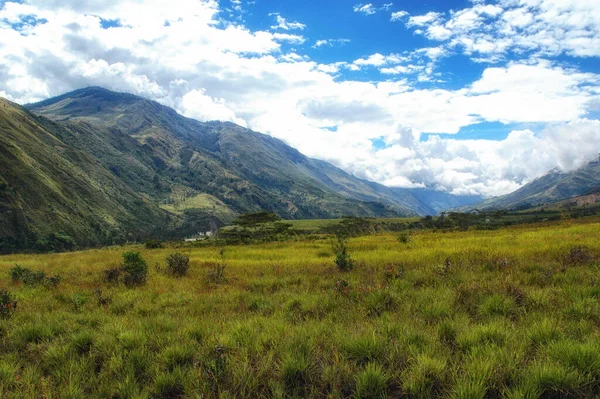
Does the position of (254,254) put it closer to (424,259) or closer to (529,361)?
(424,259)

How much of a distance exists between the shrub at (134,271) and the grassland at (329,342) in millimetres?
3397

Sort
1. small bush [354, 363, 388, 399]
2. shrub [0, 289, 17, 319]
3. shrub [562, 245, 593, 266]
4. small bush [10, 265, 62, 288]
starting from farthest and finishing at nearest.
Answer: small bush [10, 265, 62, 288] < shrub [562, 245, 593, 266] < shrub [0, 289, 17, 319] < small bush [354, 363, 388, 399]

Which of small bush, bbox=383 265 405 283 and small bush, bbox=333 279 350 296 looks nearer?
small bush, bbox=333 279 350 296

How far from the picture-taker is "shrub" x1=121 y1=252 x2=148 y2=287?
48.7ft

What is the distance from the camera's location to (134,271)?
51.1 feet

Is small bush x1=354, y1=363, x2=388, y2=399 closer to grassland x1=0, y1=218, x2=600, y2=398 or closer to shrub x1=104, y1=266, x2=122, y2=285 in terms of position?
grassland x1=0, y1=218, x2=600, y2=398

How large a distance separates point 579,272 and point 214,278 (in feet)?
44.0

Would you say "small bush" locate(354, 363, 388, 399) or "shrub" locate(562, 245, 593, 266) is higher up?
"shrub" locate(562, 245, 593, 266)

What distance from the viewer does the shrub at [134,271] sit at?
14.9 metres

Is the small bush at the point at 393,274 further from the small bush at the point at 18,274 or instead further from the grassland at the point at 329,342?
the small bush at the point at 18,274

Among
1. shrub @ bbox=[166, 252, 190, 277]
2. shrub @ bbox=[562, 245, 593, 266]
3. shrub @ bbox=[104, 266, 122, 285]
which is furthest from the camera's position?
shrub @ bbox=[166, 252, 190, 277]

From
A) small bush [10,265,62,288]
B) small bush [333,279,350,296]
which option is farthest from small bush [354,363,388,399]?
small bush [10,265,62,288]

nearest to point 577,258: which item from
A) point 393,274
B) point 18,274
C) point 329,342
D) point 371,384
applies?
point 393,274

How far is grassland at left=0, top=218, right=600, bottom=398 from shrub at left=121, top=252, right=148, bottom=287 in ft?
11.1
